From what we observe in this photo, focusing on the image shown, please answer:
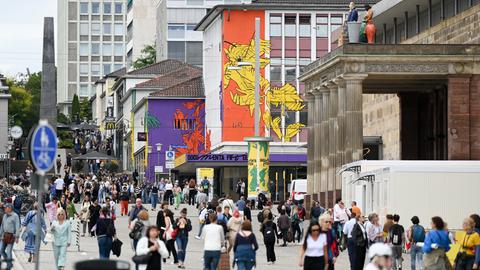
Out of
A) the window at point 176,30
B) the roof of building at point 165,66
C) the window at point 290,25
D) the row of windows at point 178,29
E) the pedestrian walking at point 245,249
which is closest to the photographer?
the pedestrian walking at point 245,249

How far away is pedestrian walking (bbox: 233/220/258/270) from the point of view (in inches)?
1219

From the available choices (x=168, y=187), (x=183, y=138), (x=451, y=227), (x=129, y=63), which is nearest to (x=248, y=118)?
(x=183, y=138)

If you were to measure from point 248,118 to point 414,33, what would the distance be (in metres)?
31.5

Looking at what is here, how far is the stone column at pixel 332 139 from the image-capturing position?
196ft

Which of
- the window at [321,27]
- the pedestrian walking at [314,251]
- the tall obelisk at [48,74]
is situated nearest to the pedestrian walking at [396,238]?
the pedestrian walking at [314,251]

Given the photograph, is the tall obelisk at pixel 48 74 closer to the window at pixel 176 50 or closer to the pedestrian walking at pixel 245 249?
the pedestrian walking at pixel 245 249

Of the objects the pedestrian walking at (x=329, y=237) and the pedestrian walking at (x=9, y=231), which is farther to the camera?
the pedestrian walking at (x=9, y=231)

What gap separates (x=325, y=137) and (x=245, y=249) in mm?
31804

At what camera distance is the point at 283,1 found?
99.6 m

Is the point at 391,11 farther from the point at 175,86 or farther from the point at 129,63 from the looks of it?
the point at 129,63

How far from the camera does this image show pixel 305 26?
9994cm

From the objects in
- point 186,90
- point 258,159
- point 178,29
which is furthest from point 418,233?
point 178,29

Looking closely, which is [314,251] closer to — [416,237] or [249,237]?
[249,237]

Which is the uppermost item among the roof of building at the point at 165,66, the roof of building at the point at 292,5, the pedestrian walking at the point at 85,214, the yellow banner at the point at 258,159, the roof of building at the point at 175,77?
the roof of building at the point at 292,5
